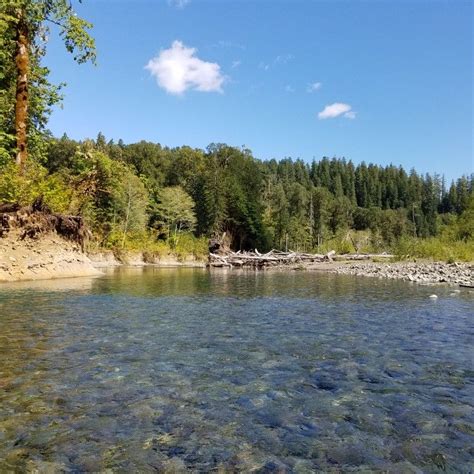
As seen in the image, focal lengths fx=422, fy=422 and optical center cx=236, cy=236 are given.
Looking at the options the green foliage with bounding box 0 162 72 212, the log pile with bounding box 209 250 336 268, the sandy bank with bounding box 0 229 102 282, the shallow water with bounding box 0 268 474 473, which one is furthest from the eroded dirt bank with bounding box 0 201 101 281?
the log pile with bounding box 209 250 336 268

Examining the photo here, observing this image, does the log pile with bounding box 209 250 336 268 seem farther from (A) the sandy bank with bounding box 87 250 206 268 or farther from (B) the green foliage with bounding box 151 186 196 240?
(B) the green foliage with bounding box 151 186 196 240

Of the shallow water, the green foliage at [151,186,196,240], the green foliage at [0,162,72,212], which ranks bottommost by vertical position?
the shallow water

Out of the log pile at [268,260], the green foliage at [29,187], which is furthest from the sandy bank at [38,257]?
the log pile at [268,260]

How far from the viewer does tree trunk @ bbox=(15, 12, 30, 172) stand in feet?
66.8

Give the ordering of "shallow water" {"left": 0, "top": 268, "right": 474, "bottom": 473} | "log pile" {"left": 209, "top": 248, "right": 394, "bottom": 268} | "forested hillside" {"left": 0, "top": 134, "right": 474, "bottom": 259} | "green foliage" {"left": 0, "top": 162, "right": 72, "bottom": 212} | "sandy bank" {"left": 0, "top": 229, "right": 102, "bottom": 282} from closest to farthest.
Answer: "shallow water" {"left": 0, "top": 268, "right": 474, "bottom": 473} < "sandy bank" {"left": 0, "top": 229, "right": 102, "bottom": 282} < "green foliage" {"left": 0, "top": 162, "right": 72, "bottom": 212} < "forested hillside" {"left": 0, "top": 134, "right": 474, "bottom": 259} < "log pile" {"left": 209, "top": 248, "right": 394, "bottom": 268}

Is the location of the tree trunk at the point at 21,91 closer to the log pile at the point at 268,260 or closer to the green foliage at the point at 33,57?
the green foliage at the point at 33,57

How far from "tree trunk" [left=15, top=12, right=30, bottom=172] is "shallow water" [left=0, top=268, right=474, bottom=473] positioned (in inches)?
500

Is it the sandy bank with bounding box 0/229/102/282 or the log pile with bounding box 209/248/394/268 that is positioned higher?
the sandy bank with bounding box 0/229/102/282

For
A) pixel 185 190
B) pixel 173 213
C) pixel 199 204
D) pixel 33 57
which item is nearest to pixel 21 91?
pixel 33 57

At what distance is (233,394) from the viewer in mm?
5500

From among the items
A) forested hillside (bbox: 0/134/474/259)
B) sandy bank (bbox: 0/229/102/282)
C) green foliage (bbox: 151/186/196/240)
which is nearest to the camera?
sandy bank (bbox: 0/229/102/282)

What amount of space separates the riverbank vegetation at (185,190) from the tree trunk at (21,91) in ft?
0.16

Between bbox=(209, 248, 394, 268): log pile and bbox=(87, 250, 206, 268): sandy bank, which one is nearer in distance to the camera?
bbox=(209, 248, 394, 268): log pile

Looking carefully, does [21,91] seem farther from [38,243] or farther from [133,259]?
[133,259]
